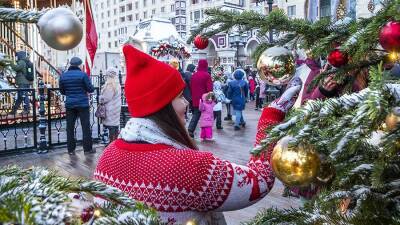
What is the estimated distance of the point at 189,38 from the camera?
2.18 m

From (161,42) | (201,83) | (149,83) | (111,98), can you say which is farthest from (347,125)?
(161,42)

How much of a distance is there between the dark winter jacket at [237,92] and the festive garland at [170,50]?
10923mm

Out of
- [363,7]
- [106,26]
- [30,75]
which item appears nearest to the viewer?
[30,75]

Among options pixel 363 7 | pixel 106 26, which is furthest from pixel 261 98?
pixel 106 26

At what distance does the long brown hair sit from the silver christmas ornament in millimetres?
672

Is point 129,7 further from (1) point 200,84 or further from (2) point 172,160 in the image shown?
(2) point 172,160

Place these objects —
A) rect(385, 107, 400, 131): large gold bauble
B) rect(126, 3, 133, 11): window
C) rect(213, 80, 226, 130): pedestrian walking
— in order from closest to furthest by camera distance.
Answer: rect(385, 107, 400, 131): large gold bauble < rect(213, 80, 226, 130): pedestrian walking < rect(126, 3, 133, 11): window

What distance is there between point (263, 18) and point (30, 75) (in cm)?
1086

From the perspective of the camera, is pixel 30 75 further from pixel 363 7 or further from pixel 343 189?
pixel 363 7

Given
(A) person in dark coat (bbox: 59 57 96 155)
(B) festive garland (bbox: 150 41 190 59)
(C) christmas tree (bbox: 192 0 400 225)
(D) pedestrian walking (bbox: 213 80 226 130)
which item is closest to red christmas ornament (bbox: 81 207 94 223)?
(C) christmas tree (bbox: 192 0 400 225)

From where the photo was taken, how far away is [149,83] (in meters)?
1.85

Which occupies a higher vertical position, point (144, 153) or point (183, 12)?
point (183, 12)

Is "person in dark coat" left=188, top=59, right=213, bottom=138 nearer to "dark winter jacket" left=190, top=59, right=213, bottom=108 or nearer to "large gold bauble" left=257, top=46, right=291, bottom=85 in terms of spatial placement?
"dark winter jacket" left=190, top=59, right=213, bottom=108

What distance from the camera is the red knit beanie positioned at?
6.08ft
